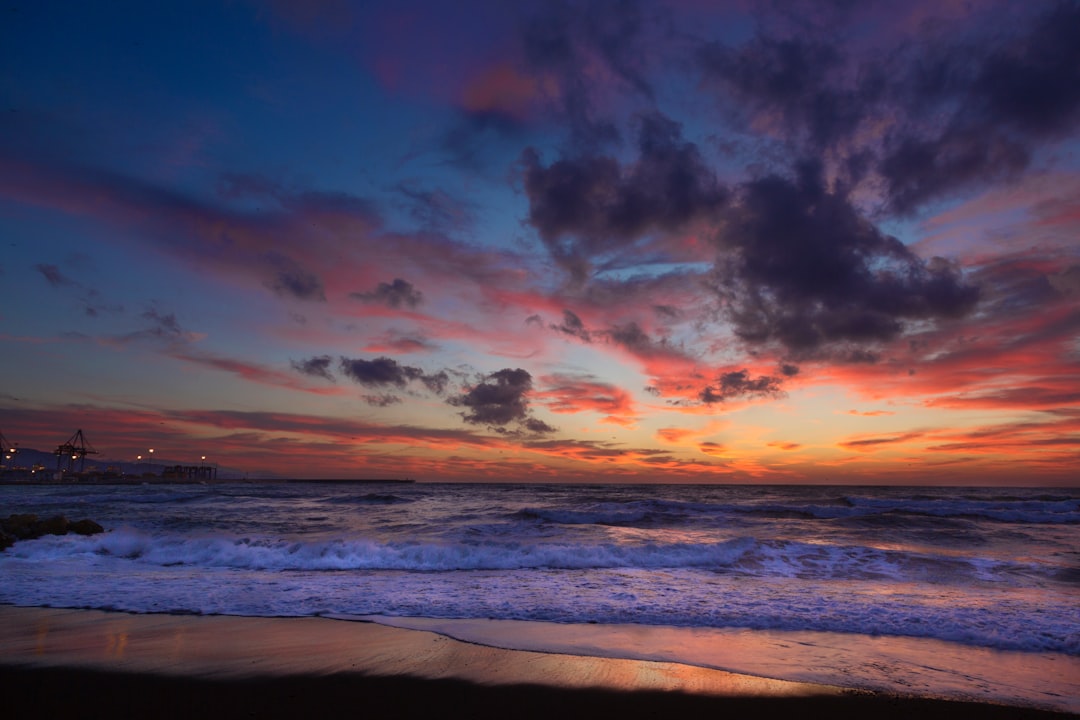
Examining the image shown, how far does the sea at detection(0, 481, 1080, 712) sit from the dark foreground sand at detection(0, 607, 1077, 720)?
70cm

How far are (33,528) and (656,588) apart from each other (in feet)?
67.6

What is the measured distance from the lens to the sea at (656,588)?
8.16 meters

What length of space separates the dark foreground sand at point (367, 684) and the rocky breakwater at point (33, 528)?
12.3 metres

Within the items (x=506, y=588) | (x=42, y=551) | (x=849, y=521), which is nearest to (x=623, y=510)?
(x=849, y=521)

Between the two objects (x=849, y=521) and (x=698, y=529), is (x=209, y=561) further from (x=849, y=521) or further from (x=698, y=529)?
(x=849, y=521)

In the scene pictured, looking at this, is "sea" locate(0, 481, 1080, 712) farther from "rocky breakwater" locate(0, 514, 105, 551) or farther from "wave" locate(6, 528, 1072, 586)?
"rocky breakwater" locate(0, 514, 105, 551)

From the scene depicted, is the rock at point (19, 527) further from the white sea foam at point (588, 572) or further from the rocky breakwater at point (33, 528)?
the white sea foam at point (588, 572)

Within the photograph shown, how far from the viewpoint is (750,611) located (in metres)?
10.6

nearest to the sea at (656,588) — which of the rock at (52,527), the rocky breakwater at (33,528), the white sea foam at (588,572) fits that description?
the white sea foam at (588,572)

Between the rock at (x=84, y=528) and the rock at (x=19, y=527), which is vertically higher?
the rock at (x=19, y=527)

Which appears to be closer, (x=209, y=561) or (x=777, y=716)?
(x=777, y=716)

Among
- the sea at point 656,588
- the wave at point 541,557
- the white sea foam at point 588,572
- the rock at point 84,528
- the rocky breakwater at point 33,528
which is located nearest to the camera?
the sea at point 656,588

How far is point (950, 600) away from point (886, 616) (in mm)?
2846

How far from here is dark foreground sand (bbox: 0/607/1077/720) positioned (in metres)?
5.96
